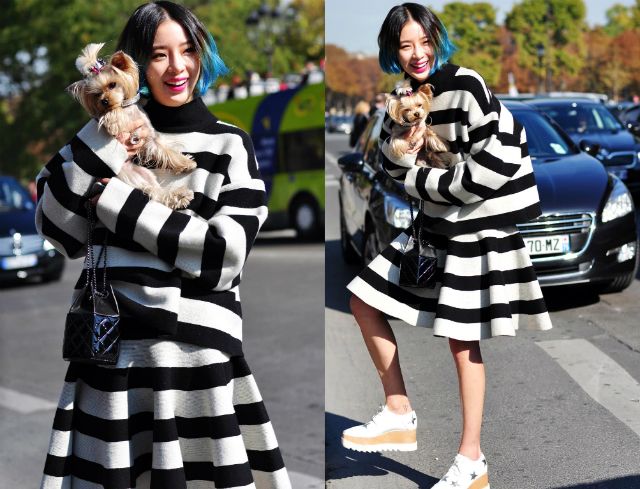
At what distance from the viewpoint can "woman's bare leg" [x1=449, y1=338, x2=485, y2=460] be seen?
3.15m

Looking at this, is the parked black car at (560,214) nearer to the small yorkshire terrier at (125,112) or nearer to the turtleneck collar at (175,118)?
the turtleneck collar at (175,118)

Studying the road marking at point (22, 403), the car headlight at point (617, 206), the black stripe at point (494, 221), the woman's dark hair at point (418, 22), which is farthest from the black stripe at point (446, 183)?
the road marking at point (22, 403)

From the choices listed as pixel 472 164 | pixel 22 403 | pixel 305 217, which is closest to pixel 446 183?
pixel 472 164

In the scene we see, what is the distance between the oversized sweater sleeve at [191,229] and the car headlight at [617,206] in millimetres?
1787

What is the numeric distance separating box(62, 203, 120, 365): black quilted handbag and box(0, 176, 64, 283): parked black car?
1192cm

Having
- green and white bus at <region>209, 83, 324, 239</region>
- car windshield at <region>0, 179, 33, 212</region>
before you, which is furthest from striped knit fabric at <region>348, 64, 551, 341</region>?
green and white bus at <region>209, 83, 324, 239</region>

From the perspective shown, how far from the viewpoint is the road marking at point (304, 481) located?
4.91 meters

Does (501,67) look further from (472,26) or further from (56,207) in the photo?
(56,207)

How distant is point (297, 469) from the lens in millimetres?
5328

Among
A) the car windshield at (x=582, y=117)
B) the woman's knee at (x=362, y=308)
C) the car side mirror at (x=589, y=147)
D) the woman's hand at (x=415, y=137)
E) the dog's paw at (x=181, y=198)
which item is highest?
the woman's hand at (x=415, y=137)

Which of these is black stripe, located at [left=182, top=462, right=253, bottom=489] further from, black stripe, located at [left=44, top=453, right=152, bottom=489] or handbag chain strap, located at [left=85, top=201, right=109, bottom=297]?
handbag chain strap, located at [left=85, top=201, right=109, bottom=297]

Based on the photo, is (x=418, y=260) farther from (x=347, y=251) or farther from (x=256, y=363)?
(x=256, y=363)

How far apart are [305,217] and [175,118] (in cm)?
1701

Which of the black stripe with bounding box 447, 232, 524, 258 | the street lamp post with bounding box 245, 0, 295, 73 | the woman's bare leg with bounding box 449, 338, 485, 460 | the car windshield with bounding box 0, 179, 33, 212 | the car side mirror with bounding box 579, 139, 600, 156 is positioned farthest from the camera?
the street lamp post with bounding box 245, 0, 295, 73
